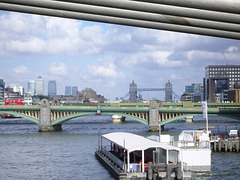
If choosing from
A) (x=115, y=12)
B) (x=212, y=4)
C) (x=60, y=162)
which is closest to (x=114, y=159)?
(x=60, y=162)

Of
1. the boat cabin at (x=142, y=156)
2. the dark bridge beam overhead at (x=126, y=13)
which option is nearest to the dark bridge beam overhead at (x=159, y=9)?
the dark bridge beam overhead at (x=126, y=13)

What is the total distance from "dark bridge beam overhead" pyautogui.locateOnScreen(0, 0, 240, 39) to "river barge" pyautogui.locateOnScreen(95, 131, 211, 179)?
950 inches

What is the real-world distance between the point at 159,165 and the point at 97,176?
682 centimetres

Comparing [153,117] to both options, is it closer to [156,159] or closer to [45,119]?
[45,119]

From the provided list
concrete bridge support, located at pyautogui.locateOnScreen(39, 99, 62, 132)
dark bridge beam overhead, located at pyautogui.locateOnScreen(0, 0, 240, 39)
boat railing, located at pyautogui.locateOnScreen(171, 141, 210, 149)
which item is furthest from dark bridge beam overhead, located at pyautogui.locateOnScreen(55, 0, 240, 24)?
concrete bridge support, located at pyautogui.locateOnScreen(39, 99, 62, 132)

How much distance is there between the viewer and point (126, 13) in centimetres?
616

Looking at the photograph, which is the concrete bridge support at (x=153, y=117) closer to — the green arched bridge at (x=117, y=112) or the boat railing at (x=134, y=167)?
the green arched bridge at (x=117, y=112)

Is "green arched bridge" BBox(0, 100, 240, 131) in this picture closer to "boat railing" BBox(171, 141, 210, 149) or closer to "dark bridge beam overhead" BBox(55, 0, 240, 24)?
"boat railing" BBox(171, 141, 210, 149)

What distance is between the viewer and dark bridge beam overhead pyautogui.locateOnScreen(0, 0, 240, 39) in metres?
5.73

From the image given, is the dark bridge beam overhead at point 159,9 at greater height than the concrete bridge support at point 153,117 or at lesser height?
greater

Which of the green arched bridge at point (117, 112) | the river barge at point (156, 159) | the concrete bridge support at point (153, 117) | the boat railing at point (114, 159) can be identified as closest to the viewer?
the river barge at point (156, 159)

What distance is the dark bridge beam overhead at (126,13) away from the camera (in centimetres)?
573

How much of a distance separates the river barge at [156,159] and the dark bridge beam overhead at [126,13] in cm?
2412

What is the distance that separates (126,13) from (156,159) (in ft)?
97.4
